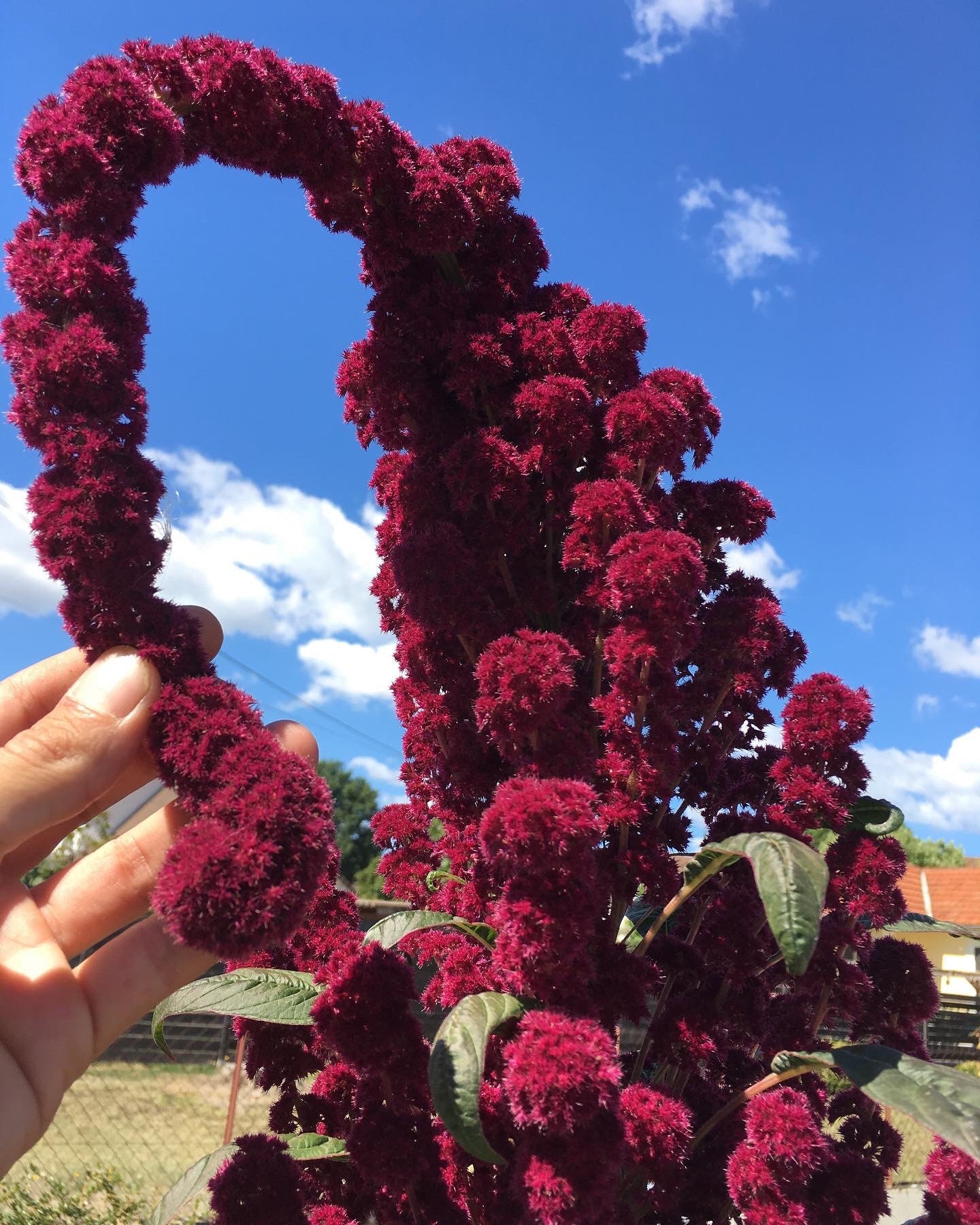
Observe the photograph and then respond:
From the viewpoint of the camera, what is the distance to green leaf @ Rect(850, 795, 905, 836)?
69.4 inches

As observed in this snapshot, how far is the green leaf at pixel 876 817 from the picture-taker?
5.78 ft

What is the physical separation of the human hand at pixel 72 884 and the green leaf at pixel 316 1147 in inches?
16.5

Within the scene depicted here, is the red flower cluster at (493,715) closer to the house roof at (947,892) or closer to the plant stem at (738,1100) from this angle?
the plant stem at (738,1100)

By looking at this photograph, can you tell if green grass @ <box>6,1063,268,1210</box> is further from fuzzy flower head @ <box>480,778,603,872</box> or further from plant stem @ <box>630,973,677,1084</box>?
fuzzy flower head @ <box>480,778,603,872</box>

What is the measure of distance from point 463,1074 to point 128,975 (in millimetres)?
657

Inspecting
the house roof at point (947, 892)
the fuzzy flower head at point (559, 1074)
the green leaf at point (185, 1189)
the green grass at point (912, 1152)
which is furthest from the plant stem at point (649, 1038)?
the house roof at point (947, 892)

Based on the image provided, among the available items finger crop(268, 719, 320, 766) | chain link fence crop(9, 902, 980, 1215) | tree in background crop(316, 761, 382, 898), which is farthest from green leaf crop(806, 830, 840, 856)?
tree in background crop(316, 761, 382, 898)

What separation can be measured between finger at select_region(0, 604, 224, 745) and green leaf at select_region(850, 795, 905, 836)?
50.8 inches

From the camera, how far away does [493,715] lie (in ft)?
4.57

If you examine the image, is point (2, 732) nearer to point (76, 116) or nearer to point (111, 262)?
point (111, 262)

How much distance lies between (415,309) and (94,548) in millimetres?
857

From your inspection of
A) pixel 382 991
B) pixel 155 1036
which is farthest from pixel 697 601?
pixel 155 1036

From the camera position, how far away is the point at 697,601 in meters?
1.76

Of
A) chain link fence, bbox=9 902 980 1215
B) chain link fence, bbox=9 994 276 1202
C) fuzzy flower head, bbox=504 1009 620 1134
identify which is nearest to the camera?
fuzzy flower head, bbox=504 1009 620 1134
